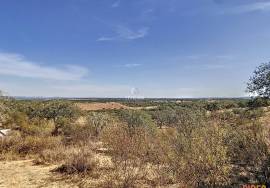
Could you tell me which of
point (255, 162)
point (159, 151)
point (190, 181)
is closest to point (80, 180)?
point (159, 151)

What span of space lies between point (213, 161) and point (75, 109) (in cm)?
2544

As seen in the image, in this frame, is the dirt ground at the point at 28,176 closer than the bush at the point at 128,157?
No

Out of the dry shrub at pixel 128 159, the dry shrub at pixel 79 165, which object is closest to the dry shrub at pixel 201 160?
the dry shrub at pixel 128 159

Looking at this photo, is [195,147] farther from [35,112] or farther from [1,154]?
[35,112]

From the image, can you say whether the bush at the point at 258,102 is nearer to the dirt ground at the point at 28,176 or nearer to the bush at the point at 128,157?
the bush at the point at 128,157

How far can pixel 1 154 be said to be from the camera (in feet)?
47.7

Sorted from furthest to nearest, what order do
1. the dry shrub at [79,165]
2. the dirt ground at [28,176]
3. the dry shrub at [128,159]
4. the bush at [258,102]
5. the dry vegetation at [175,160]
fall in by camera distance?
the dry shrub at [79,165] → the bush at [258,102] → the dirt ground at [28,176] → the dry shrub at [128,159] → the dry vegetation at [175,160]

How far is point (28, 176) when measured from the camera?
11.2m

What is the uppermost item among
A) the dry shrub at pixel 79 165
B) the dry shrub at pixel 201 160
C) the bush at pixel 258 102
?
the bush at pixel 258 102

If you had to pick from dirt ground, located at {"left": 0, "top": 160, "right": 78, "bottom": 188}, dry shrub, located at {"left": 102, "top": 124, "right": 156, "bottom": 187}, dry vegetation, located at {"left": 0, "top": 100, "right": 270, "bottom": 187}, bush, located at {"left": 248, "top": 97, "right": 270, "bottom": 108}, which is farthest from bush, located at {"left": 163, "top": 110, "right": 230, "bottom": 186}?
dirt ground, located at {"left": 0, "top": 160, "right": 78, "bottom": 188}

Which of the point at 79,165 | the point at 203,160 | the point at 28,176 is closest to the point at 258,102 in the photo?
the point at 203,160

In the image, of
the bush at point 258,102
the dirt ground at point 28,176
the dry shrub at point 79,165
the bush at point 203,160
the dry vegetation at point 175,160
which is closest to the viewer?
the bush at point 203,160

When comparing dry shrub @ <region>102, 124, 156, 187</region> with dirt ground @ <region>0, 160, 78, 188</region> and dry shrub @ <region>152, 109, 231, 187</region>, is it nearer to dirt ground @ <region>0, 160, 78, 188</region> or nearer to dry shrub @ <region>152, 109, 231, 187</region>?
dry shrub @ <region>152, 109, 231, 187</region>

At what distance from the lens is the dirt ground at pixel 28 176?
10.2 meters
